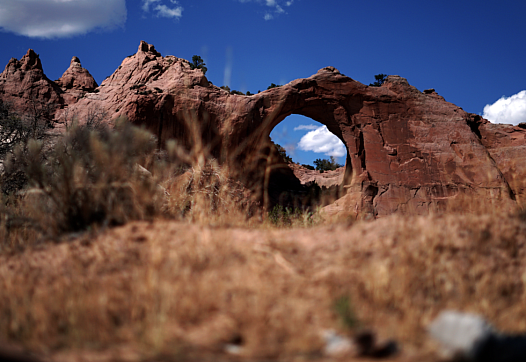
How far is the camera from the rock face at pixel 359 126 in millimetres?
11547

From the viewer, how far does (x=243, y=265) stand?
2.28 metres

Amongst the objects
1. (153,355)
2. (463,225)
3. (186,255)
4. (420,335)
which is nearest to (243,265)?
(186,255)

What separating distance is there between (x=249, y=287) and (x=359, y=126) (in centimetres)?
1209

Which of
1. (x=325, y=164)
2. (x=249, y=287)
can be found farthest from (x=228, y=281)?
(x=325, y=164)

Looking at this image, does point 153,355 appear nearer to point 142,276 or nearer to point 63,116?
point 142,276

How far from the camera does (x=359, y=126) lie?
13.0 meters

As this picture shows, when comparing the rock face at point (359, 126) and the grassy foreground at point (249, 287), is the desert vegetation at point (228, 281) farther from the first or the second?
the rock face at point (359, 126)

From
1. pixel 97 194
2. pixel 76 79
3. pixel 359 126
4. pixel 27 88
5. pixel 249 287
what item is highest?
pixel 76 79

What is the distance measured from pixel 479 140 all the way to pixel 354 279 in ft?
44.2

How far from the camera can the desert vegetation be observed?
1.66 metres

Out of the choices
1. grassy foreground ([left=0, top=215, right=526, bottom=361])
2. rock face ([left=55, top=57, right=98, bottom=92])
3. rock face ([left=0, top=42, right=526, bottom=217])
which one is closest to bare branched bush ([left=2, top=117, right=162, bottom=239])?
grassy foreground ([left=0, top=215, right=526, bottom=361])

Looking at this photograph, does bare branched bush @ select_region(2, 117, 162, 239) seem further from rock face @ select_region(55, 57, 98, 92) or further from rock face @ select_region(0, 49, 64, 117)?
rock face @ select_region(55, 57, 98, 92)

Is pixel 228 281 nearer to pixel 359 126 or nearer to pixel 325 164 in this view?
pixel 359 126

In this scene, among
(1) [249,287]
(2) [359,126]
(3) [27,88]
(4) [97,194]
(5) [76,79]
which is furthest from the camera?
(5) [76,79]
